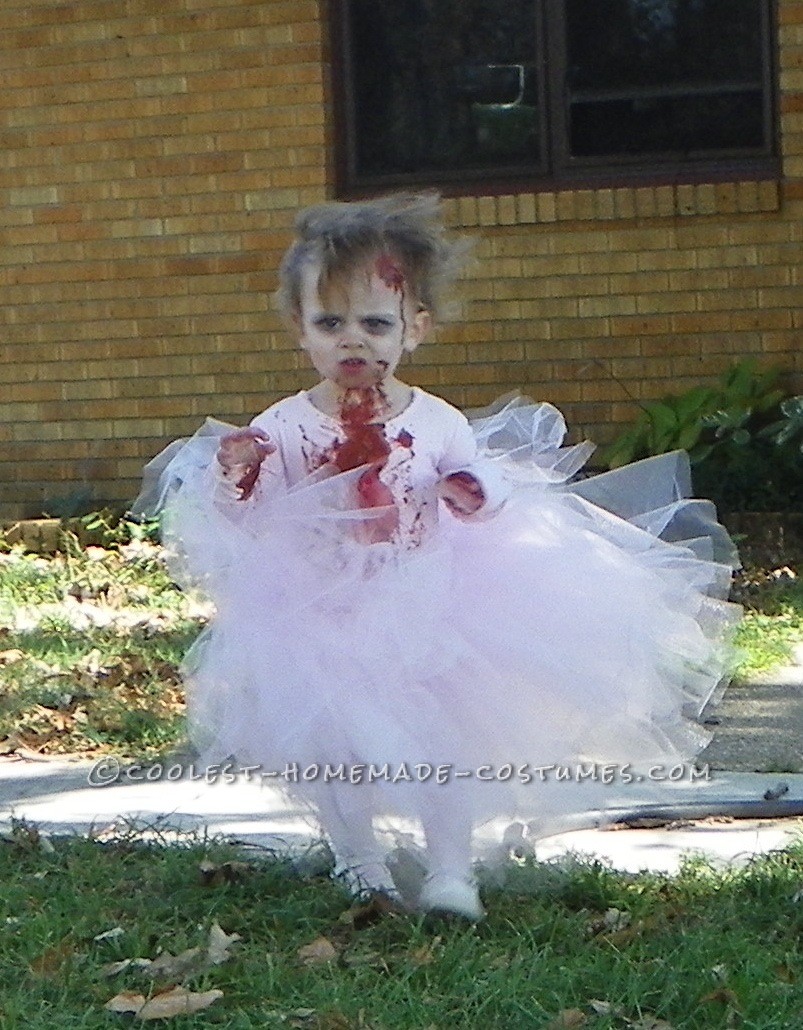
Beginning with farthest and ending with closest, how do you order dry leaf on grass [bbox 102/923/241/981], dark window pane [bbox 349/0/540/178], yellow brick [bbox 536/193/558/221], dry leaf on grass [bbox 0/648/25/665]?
1. dark window pane [bbox 349/0/540/178]
2. yellow brick [bbox 536/193/558/221]
3. dry leaf on grass [bbox 0/648/25/665]
4. dry leaf on grass [bbox 102/923/241/981]

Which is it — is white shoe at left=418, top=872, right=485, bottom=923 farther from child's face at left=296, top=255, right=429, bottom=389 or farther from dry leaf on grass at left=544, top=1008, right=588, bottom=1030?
child's face at left=296, top=255, right=429, bottom=389

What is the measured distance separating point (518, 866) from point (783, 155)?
5542 mm

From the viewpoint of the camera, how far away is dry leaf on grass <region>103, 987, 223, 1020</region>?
3416 millimetres

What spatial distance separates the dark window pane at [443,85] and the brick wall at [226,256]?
28 centimetres

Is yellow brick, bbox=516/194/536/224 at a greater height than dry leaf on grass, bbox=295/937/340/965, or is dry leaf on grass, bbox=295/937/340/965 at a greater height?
yellow brick, bbox=516/194/536/224

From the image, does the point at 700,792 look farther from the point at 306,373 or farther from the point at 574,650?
the point at 306,373

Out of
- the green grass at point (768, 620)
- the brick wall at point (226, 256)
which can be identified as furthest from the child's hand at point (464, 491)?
the brick wall at point (226, 256)


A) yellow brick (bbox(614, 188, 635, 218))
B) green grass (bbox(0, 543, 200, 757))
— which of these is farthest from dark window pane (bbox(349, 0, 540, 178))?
green grass (bbox(0, 543, 200, 757))

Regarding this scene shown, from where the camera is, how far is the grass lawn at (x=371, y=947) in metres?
3.42

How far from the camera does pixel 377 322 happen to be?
4.04 metres

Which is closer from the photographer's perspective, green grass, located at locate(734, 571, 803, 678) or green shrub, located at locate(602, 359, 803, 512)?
green grass, located at locate(734, 571, 803, 678)

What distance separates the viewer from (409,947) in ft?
12.4

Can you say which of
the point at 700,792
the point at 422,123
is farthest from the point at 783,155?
the point at 700,792

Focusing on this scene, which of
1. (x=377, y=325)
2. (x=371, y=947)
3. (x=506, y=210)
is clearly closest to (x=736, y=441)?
(x=506, y=210)
